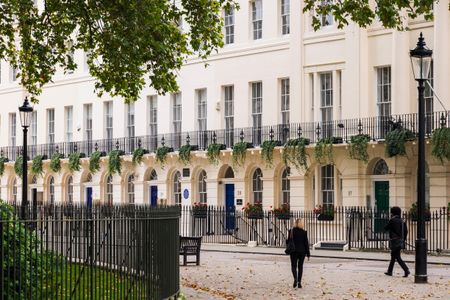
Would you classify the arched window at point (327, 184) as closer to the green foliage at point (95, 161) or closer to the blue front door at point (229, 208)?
the blue front door at point (229, 208)

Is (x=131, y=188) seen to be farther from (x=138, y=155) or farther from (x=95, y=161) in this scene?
(x=138, y=155)

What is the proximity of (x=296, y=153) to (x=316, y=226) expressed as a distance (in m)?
3.27

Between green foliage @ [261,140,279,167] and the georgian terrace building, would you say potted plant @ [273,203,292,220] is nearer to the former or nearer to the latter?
the georgian terrace building

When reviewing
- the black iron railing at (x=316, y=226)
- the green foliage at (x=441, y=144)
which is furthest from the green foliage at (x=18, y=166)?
the green foliage at (x=441, y=144)

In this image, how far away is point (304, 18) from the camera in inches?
1784

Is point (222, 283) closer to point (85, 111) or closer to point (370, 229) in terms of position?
point (370, 229)

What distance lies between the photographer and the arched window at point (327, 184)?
43.9m

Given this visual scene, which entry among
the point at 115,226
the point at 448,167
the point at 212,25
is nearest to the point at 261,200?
the point at 448,167

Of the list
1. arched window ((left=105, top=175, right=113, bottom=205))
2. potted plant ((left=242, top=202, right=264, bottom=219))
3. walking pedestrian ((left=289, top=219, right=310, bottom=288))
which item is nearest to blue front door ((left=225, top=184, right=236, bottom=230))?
potted plant ((left=242, top=202, right=264, bottom=219))

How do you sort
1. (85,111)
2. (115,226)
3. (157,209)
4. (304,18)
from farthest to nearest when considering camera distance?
(85,111)
(304,18)
(157,209)
(115,226)

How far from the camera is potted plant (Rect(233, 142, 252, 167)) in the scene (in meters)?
46.6

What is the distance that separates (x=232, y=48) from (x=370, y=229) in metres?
13.8

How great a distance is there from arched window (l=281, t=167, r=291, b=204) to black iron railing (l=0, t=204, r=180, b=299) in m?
28.7

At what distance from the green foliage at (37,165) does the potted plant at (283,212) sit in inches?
774
